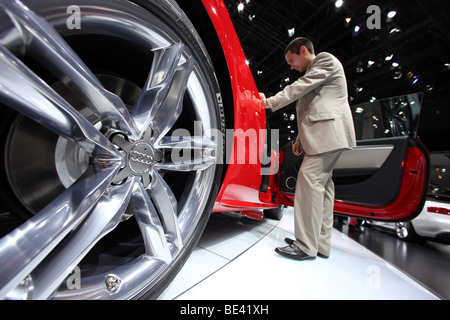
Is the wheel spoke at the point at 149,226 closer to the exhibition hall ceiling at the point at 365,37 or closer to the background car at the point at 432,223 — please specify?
the background car at the point at 432,223

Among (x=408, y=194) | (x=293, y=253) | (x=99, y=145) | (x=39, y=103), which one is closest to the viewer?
(x=39, y=103)

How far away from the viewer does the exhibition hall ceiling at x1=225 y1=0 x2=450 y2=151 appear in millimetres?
3986

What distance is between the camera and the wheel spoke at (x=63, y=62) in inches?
14.0

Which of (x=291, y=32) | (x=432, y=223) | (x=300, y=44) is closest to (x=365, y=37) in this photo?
(x=291, y=32)

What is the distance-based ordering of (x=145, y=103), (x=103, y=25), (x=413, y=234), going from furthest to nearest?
(x=413, y=234) → (x=145, y=103) → (x=103, y=25)

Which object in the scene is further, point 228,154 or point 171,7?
point 228,154

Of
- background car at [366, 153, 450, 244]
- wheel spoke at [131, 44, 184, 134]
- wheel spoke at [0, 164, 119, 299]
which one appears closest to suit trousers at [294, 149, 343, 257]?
wheel spoke at [131, 44, 184, 134]

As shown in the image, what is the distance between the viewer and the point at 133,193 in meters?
0.59

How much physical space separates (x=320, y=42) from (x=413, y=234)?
173 inches

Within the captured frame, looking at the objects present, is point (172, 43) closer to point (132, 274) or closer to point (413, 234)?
point (132, 274)

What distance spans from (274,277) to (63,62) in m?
1.02

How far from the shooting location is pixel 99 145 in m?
0.47

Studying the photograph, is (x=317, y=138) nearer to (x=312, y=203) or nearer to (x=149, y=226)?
(x=312, y=203)
